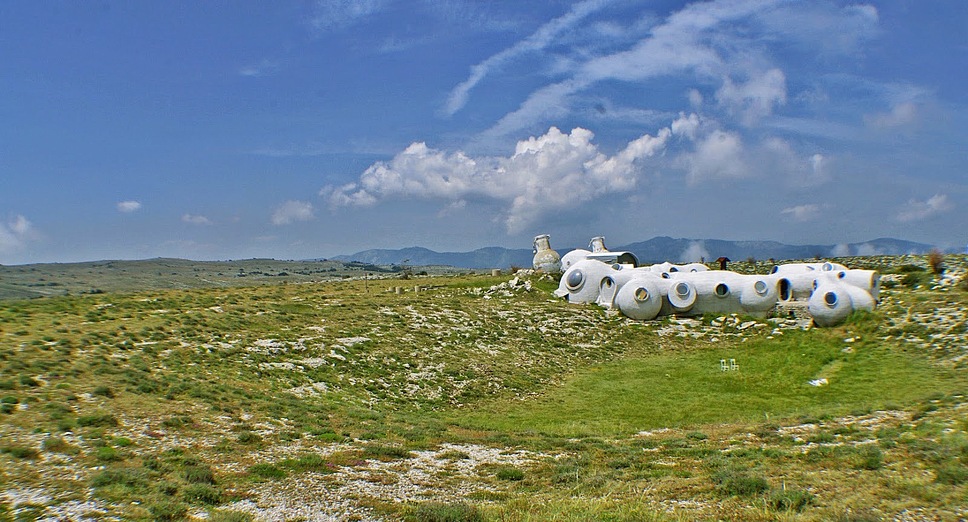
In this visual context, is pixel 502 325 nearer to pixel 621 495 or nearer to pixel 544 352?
pixel 544 352

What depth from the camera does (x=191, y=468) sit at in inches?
468

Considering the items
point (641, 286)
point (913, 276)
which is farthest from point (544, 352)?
point (913, 276)

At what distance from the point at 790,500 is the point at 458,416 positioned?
1516 centimetres

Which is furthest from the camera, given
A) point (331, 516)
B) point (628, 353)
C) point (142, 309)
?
point (628, 353)

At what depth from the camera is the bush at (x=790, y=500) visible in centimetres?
970

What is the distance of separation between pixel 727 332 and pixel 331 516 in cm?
4069

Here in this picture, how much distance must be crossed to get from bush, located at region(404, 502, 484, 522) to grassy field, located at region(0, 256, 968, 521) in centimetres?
8

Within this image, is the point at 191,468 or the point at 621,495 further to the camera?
the point at 191,468

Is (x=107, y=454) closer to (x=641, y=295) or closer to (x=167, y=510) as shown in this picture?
(x=167, y=510)

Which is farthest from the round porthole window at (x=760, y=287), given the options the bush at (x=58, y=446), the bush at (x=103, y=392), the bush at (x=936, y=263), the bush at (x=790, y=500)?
the bush at (x=58, y=446)

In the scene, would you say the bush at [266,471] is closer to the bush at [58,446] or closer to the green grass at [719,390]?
the bush at [58,446]

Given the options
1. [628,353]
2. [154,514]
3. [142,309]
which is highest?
[142,309]

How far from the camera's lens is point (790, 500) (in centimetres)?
980

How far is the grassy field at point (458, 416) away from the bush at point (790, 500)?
0.05 meters
